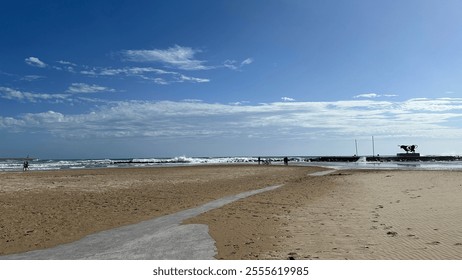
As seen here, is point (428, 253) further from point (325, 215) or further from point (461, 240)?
point (325, 215)

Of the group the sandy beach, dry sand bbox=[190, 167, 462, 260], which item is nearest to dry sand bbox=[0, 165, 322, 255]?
the sandy beach

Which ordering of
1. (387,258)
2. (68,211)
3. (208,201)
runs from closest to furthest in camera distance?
(387,258), (68,211), (208,201)

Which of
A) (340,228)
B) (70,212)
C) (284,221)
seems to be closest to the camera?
(340,228)

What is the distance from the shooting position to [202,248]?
1073 cm

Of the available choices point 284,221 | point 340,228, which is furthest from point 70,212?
point 340,228

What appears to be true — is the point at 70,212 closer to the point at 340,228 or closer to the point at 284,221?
the point at 284,221

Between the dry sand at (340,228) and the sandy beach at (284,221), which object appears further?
the sandy beach at (284,221)

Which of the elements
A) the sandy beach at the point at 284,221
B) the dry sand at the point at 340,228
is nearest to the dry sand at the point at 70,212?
the sandy beach at the point at 284,221

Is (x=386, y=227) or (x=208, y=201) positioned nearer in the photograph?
(x=386, y=227)

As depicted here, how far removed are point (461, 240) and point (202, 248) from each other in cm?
770

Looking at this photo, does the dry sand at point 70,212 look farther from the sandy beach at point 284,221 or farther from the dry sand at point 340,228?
the dry sand at point 340,228
